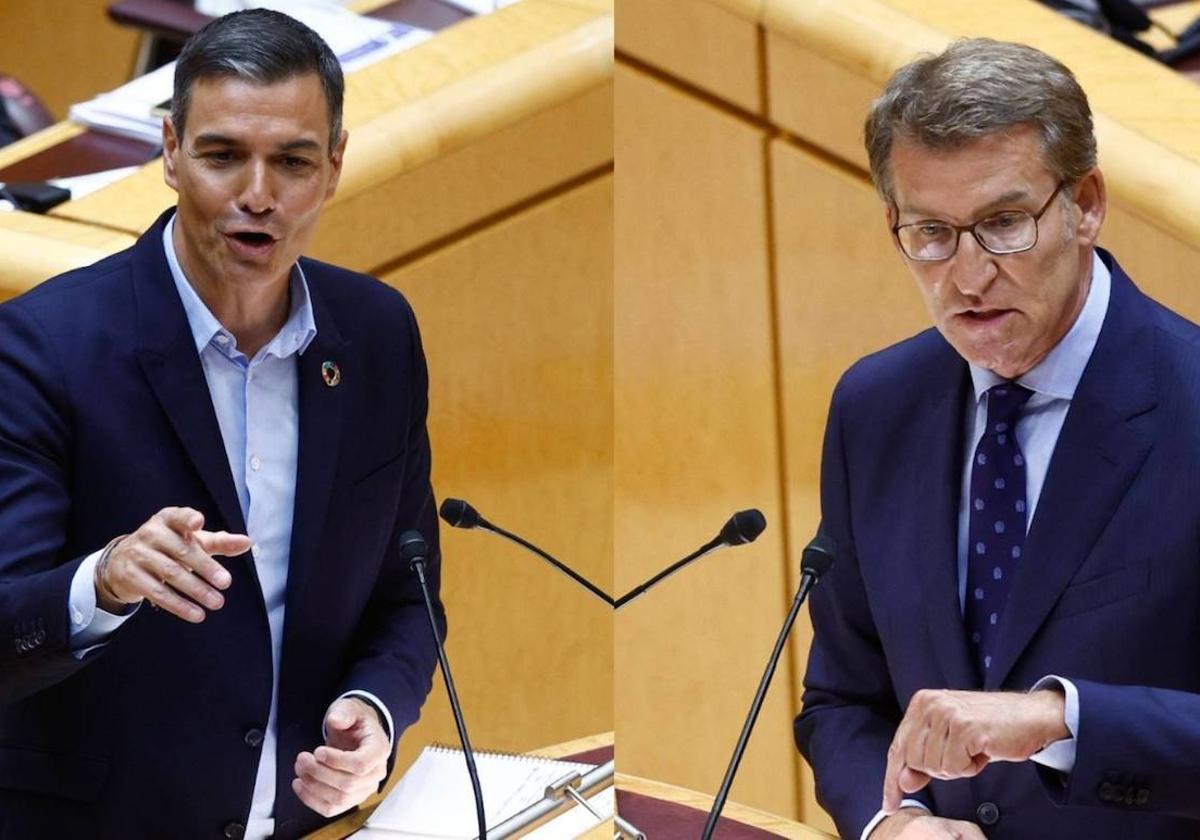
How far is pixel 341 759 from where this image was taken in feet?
6.00

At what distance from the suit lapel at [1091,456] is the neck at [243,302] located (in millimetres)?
707

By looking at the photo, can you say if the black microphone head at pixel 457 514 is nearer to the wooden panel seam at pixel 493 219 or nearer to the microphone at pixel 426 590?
the microphone at pixel 426 590

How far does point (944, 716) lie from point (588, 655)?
1.64 feet

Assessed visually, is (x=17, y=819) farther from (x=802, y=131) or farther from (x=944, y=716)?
(x=802, y=131)

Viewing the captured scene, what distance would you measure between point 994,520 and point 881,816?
31 centimetres

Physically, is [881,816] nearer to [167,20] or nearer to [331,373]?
[331,373]

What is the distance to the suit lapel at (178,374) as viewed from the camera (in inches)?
65.4

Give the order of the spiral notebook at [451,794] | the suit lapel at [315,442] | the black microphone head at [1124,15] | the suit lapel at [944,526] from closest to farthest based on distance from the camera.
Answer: the suit lapel at [944,526], the suit lapel at [315,442], the spiral notebook at [451,794], the black microphone head at [1124,15]

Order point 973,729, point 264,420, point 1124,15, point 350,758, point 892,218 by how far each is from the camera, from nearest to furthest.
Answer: point 973,729
point 892,218
point 264,420
point 350,758
point 1124,15

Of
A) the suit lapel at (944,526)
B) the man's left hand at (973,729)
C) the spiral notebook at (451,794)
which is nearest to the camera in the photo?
the man's left hand at (973,729)

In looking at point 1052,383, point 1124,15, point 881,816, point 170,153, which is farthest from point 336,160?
point 1124,15

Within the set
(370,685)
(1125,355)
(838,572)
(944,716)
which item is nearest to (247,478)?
(370,685)

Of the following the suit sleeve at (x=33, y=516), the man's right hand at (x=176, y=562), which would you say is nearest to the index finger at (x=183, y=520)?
the man's right hand at (x=176, y=562)

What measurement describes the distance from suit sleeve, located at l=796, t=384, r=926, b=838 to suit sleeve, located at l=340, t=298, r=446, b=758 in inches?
15.0
